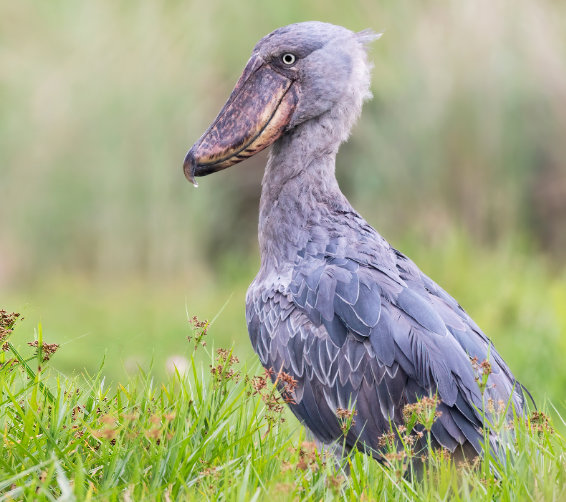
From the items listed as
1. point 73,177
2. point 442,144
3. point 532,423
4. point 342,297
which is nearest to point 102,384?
point 342,297

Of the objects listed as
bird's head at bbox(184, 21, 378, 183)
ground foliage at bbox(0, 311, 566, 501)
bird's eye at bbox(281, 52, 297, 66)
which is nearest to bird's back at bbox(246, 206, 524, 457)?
ground foliage at bbox(0, 311, 566, 501)

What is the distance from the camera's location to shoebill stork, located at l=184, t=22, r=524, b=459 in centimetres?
337

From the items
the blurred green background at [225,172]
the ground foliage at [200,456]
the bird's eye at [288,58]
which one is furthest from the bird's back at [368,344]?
the blurred green background at [225,172]

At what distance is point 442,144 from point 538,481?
6.14m

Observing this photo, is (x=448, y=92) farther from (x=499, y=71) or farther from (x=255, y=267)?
(x=255, y=267)

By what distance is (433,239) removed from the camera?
8.27 meters

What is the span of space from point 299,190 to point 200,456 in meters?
1.38

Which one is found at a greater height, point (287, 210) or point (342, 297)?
point (287, 210)

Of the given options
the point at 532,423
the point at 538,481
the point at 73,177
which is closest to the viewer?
the point at 538,481

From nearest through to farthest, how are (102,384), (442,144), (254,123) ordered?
(102,384) → (254,123) → (442,144)

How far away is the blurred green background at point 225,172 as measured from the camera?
8047mm

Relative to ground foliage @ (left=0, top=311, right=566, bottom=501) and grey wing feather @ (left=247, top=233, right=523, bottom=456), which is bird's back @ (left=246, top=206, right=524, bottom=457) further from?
ground foliage @ (left=0, top=311, right=566, bottom=501)

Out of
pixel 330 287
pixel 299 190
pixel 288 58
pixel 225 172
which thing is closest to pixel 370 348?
pixel 330 287

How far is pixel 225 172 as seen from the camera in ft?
28.7
